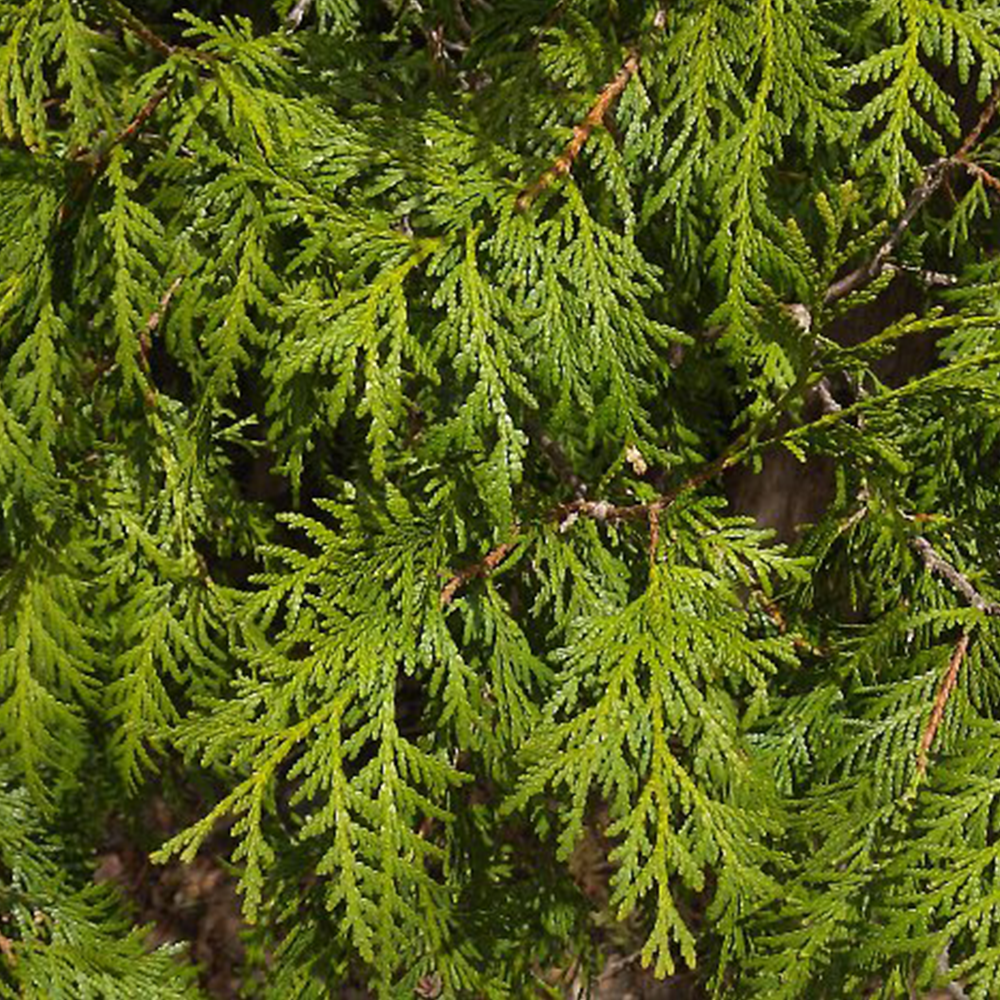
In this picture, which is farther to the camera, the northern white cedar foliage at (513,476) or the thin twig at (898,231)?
the thin twig at (898,231)

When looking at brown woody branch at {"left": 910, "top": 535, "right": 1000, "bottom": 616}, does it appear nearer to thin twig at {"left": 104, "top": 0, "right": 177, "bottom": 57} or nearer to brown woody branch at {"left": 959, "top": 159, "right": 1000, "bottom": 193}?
brown woody branch at {"left": 959, "top": 159, "right": 1000, "bottom": 193}

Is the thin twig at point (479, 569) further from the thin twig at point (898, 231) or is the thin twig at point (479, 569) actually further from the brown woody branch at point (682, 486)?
the thin twig at point (898, 231)

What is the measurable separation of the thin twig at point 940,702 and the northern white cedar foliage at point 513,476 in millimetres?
15

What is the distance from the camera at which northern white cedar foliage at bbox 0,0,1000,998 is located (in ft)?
6.77

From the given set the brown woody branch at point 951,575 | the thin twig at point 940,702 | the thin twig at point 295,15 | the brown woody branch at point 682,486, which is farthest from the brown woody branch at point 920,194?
the thin twig at point 295,15

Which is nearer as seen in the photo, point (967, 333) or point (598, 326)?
point (598, 326)

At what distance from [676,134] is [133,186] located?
100 centimetres

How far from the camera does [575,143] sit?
6.94 ft

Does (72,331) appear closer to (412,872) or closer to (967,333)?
(412,872)

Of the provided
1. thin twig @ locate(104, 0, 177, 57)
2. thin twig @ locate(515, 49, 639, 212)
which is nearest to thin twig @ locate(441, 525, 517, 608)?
thin twig @ locate(515, 49, 639, 212)

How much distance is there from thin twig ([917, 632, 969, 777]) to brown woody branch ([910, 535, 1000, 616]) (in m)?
0.08

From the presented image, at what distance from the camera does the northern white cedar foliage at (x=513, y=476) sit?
2062 mm

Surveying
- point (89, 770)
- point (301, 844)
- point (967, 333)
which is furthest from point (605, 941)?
point (967, 333)

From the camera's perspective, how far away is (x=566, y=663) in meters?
2.16
